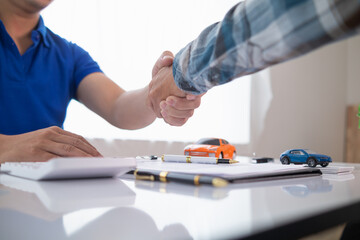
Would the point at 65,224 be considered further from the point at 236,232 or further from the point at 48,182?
the point at 48,182

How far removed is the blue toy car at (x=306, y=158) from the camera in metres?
0.68

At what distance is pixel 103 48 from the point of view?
2061mm

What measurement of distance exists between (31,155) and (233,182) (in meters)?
0.44

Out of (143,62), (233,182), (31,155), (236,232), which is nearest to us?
(236,232)

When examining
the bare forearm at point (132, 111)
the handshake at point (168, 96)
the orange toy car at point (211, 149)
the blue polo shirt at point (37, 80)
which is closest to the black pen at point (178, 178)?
the orange toy car at point (211, 149)

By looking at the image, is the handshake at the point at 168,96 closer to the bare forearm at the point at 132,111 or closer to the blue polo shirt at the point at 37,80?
the bare forearm at the point at 132,111

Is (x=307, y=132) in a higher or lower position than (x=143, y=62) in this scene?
lower

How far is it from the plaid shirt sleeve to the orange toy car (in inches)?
7.8

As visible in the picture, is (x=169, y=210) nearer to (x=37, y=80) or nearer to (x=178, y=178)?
(x=178, y=178)

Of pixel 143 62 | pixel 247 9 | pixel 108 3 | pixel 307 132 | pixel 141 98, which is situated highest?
pixel 108 3

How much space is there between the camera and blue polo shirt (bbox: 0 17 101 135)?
1141 mm

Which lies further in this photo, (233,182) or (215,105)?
(215,105)

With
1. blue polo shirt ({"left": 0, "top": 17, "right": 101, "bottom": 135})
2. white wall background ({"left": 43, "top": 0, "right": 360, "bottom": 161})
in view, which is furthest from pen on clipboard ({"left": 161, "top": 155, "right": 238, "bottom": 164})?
white wall background ({"left": 43, "top": 0, "right": 360, "bottom": 161})

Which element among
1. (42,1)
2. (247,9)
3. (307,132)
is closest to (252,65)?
(247,9)
